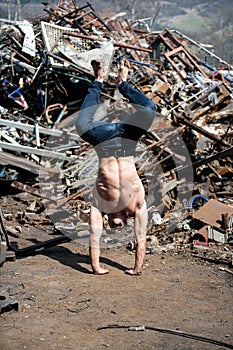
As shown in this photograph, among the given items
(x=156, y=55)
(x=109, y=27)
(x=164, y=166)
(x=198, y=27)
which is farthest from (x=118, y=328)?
(x=198, y=27)

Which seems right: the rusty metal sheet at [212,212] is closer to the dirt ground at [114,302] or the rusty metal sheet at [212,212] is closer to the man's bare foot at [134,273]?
the dirt ground at [114,302]

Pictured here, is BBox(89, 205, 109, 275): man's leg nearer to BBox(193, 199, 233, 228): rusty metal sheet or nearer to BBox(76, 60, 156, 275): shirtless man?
BBox(76, 60, 156, 275): shirtless man

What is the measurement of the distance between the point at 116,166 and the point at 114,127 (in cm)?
44

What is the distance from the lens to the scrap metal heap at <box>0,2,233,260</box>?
8.64 meters

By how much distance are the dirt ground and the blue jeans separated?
4.68ft

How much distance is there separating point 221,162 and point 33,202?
11.1ft

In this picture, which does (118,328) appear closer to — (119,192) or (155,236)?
(119,192)

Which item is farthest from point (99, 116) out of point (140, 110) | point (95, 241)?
point (95, 241)

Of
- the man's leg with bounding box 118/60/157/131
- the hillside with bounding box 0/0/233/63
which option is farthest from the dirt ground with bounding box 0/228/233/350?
the hillside with bounding box 0/0/233/63

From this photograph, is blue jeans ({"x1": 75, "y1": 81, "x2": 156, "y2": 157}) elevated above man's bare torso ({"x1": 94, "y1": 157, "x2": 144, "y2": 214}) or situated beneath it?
elevated above

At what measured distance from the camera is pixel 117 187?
595cm

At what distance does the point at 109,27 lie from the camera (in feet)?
49.3

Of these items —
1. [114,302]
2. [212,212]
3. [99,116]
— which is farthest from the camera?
[99,116]

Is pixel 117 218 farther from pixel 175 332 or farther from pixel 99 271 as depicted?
pixel 175 332
